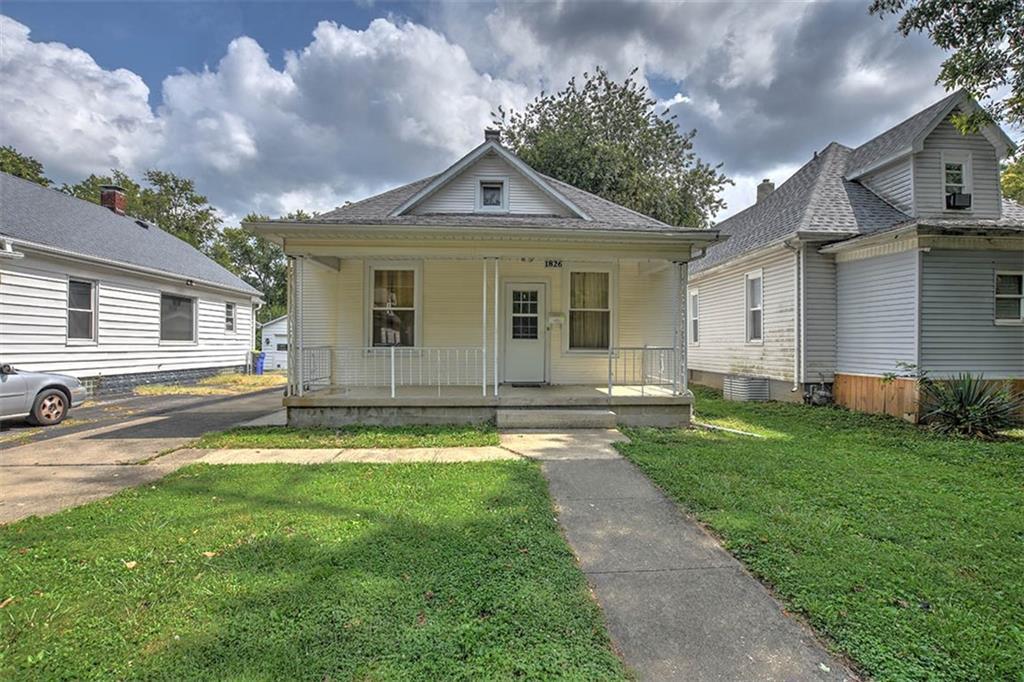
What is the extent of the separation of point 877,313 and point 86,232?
18.3 metres

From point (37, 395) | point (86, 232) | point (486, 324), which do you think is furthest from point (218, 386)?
point (486, 324)

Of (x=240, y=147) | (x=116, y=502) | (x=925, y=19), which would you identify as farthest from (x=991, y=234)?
(x=240, y=147)

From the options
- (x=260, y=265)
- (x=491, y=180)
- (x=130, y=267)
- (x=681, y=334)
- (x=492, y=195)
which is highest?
(x=260, y=265)

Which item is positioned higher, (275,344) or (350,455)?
(275,344)

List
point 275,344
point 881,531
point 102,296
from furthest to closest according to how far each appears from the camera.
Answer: point 275,344
point 102,296
point 881,531

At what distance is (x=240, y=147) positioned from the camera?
2259 centimetres

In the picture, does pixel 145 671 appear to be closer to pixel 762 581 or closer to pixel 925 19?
pixel 762 581

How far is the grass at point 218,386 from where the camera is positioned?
12273 millimetres

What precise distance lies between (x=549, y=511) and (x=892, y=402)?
826 centimetres

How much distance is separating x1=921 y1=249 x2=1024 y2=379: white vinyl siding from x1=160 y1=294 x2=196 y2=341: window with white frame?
59.9 ft

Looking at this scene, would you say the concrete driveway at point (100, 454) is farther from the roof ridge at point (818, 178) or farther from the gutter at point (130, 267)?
the roof ridge at point (818, 178)

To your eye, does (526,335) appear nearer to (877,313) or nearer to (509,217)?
(509,217)

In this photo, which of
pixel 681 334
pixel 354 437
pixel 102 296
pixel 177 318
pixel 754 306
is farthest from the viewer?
pixel 177 318

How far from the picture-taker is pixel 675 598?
8.61 feet
